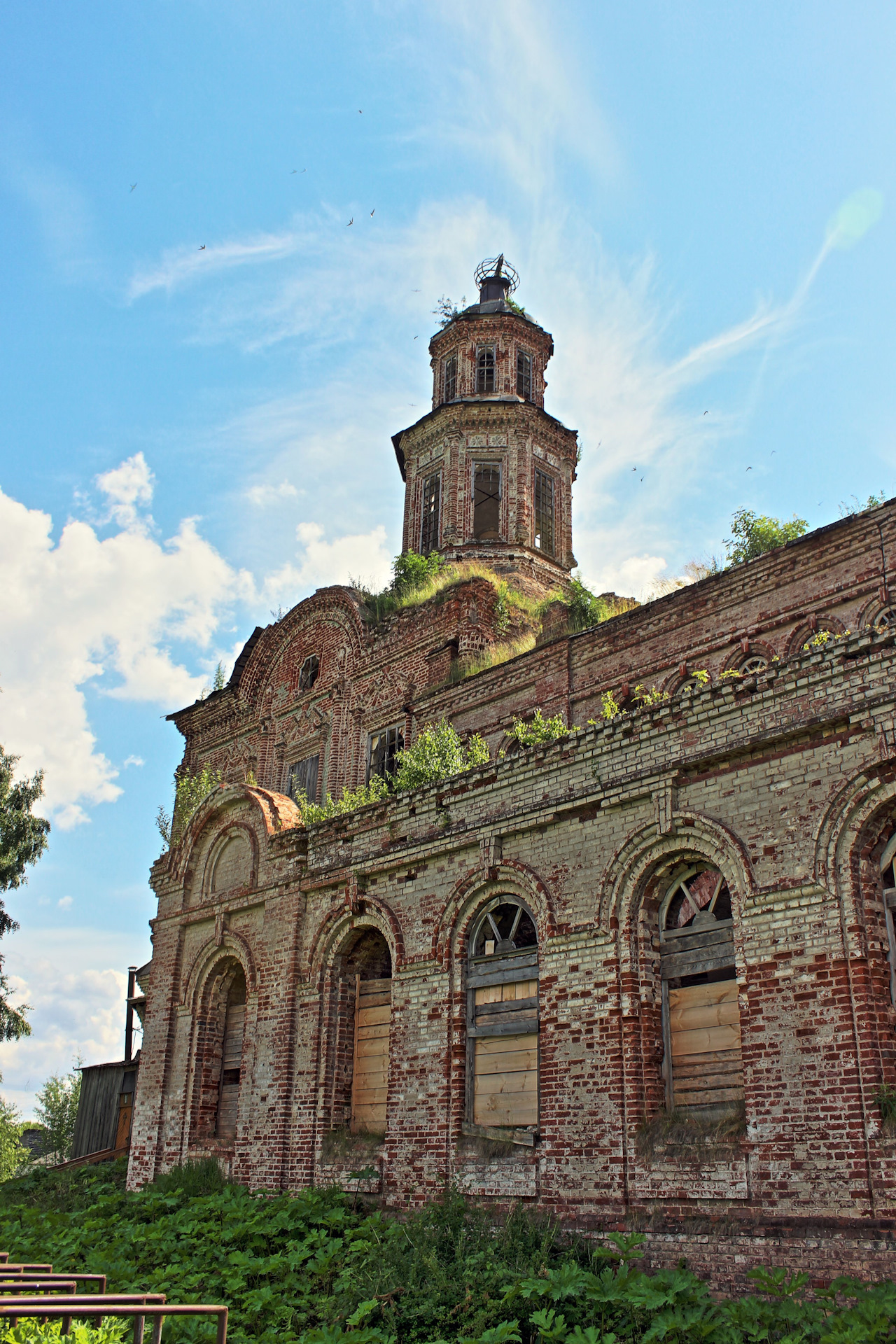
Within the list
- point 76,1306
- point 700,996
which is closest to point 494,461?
point 700,996

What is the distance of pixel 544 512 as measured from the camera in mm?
24344

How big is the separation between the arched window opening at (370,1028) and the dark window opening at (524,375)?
1606cm

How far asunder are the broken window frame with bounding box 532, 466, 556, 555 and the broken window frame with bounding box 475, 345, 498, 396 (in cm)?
248

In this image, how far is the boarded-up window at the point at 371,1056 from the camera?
477 inches

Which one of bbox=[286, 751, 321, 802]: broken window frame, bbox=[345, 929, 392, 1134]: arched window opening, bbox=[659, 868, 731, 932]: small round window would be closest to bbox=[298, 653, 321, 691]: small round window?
bbox=[286, 751, 321, 802]: broken window frame

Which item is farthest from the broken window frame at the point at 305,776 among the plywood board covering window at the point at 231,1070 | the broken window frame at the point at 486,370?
the broken window frame at the point at 486,370

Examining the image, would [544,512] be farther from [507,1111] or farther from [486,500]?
[507,1111]

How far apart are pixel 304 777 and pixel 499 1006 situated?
11769mm

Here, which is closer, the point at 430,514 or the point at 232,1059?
the point at 232,1059

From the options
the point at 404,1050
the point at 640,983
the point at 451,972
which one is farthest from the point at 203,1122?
the point at 640,983

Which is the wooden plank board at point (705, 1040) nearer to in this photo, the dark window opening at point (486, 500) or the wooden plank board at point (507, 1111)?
the wooden plank board at point (507, 1111)

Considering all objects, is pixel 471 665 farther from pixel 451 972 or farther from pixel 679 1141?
pixel 679 1141

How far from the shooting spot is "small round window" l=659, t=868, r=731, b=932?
9180 millimetres

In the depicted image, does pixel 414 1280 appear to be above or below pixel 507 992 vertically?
below
